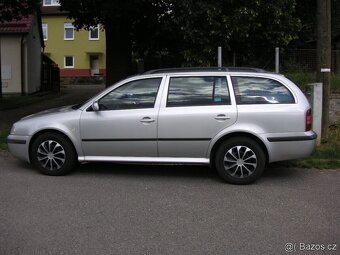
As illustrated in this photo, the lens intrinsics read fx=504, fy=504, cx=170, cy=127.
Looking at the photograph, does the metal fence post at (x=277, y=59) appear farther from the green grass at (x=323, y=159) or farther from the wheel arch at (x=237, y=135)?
the wheel arch at (x=237, y=135)

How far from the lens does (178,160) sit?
7.26 metres

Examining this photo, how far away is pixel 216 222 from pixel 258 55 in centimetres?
803

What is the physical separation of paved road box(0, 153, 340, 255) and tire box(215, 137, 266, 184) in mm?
168

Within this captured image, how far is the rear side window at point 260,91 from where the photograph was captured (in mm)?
7168

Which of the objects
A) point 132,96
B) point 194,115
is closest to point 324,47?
point 194,115

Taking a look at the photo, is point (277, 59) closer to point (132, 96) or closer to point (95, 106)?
point (132, 96)

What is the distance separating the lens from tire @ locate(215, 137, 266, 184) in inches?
279

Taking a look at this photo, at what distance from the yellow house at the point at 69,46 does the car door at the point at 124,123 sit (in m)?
40.8

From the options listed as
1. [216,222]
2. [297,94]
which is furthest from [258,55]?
[216,222]

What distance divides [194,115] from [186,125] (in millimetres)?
181

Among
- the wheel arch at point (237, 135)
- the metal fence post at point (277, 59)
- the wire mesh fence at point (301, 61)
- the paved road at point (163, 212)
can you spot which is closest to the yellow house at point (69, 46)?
the wire mesh fence at point (301, 61)

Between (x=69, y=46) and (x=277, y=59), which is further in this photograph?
(x=69, y=46)

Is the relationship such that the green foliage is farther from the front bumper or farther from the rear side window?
the rear side window

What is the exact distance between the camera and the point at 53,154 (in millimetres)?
7547
